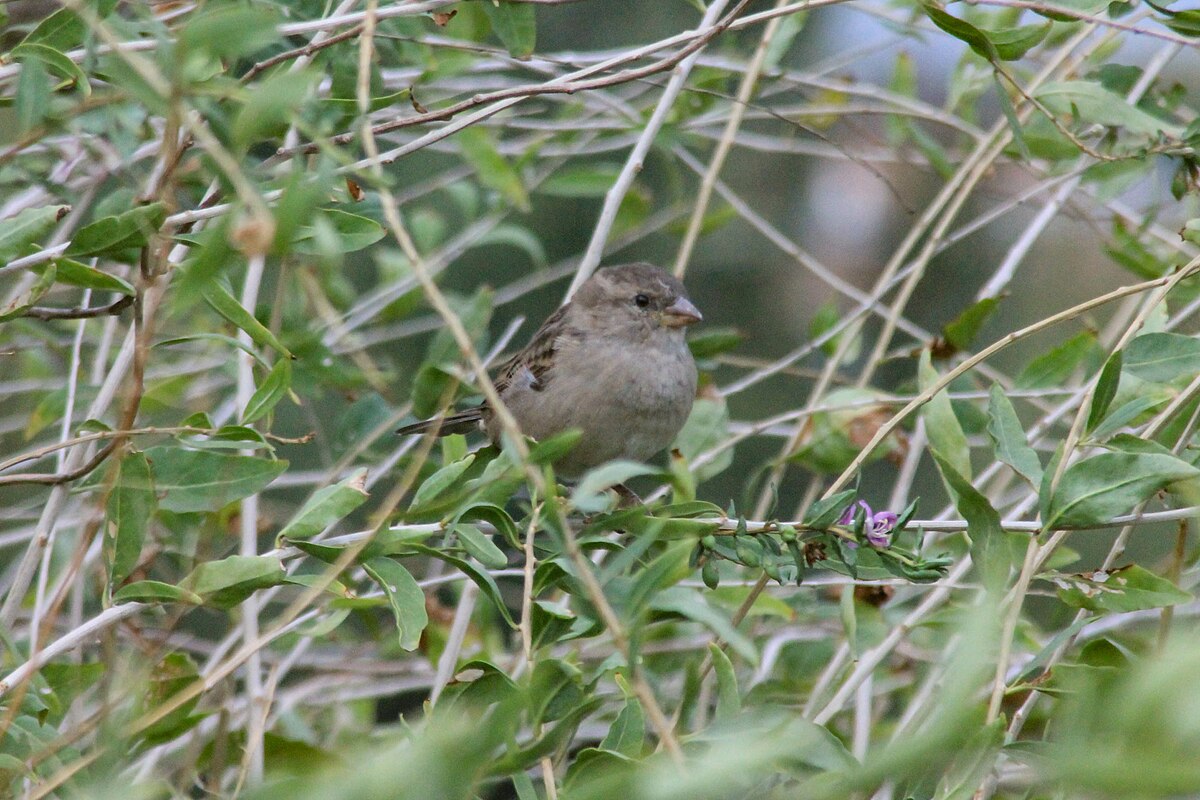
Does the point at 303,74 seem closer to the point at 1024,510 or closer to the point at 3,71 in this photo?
the point at 3,71

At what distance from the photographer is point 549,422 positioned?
12.1 feet

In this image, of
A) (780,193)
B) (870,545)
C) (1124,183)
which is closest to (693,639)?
(870,545)

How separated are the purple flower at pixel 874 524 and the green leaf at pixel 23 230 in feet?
4.82

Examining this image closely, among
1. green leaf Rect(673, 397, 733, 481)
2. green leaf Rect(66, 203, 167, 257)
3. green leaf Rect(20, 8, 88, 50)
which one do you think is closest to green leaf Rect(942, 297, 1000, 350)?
green leaf Rect(673, 397, 733, 481)

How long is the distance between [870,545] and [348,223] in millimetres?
1052

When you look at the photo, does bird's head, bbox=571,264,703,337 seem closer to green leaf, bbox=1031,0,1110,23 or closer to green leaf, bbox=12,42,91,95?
green leaf, bbox=1031,0,1110,23

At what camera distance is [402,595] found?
1.98 meters

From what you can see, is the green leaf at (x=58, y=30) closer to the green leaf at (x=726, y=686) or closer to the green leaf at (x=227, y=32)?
the green leaf at (x=227, y=32)

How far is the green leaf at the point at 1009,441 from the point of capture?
80.5 inches

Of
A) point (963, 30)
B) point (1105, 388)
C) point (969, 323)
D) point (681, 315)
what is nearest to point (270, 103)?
point (1105, 388)

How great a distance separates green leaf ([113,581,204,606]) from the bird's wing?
202 cm

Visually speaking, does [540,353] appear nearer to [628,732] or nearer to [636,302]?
[636,302]

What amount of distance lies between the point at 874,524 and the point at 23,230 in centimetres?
155

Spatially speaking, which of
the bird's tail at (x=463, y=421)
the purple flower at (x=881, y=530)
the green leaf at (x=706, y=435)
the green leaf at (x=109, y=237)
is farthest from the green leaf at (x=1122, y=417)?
the bird's tail at (x=463, y=421)
